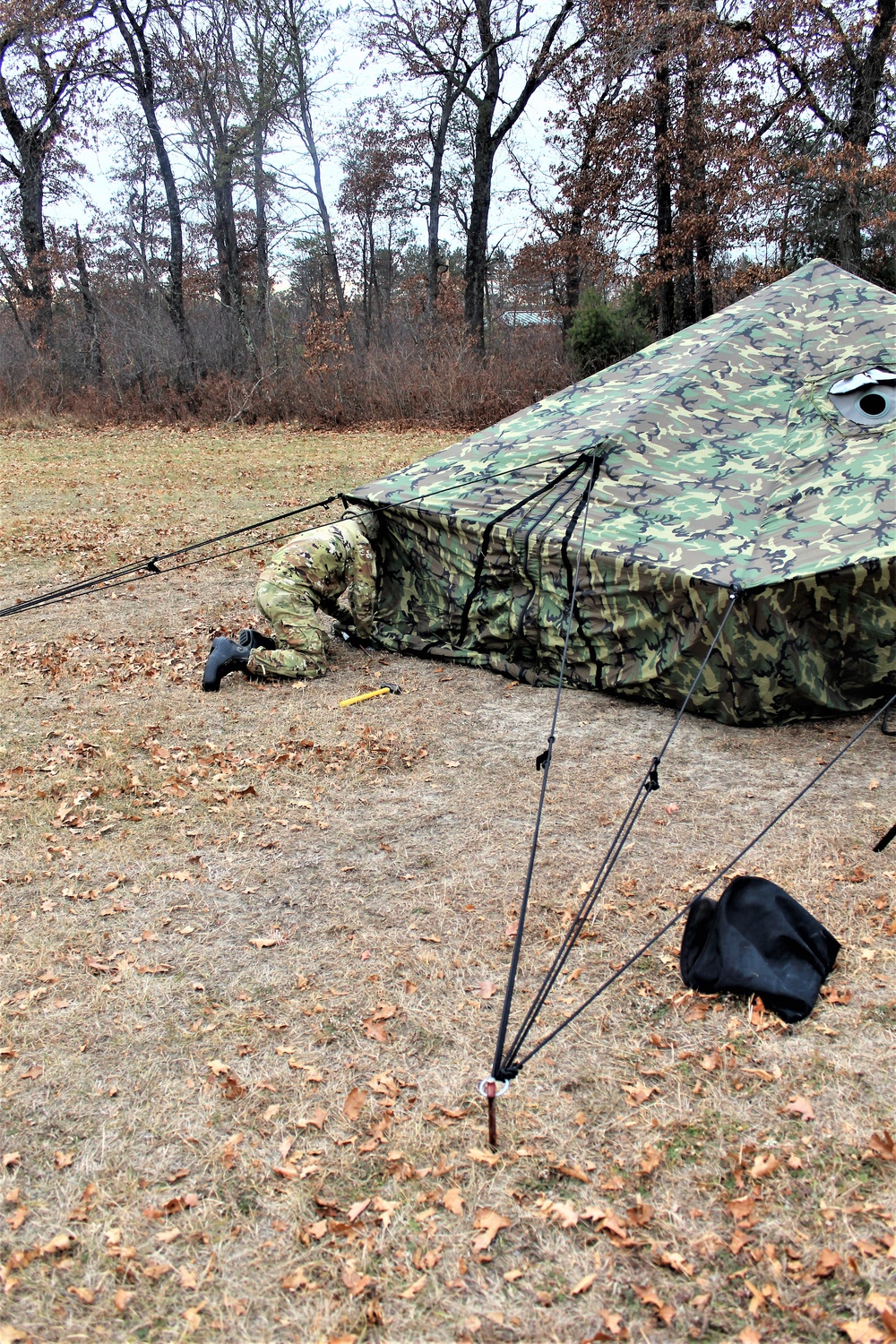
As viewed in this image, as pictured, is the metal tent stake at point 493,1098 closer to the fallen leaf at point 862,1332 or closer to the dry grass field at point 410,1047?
the dry grass field at point 410,1047

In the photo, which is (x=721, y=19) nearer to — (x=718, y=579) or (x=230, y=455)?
(x=230, y=455)

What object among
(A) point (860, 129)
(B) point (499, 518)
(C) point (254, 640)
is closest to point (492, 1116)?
(B) point (499, 518)

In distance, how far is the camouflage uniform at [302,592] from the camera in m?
6.74

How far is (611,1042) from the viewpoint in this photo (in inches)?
128

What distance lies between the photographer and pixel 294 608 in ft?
22.2

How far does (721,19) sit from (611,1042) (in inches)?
786

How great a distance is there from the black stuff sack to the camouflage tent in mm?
2112

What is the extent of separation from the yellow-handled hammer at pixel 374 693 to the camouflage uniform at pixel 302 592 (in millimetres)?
532

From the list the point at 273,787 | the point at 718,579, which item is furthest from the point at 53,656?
the point at 718,579

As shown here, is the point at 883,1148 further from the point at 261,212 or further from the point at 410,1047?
the point at 261,212

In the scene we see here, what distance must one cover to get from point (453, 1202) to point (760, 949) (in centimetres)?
143

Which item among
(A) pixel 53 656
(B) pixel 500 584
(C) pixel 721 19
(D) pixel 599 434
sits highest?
(C) pixel 721 19

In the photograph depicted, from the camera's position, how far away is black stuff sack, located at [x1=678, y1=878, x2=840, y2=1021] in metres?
3.36

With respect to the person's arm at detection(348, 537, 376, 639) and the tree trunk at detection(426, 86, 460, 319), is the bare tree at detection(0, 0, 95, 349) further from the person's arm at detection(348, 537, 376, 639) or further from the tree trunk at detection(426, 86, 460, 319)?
the person's arm at detection(348, 537, 376, 639)
